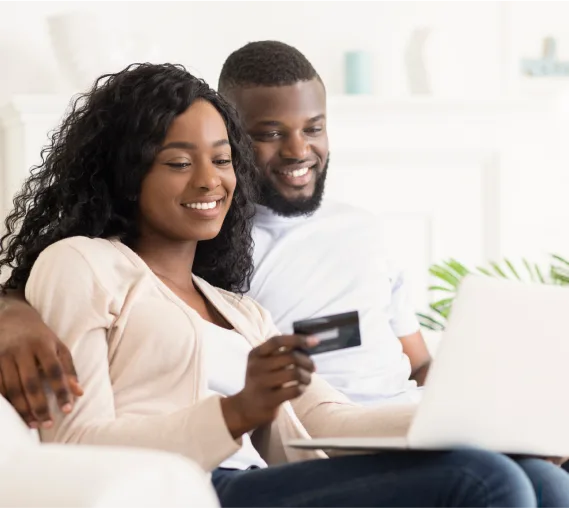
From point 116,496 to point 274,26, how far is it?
333 centimetres

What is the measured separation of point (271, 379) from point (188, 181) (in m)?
0.54

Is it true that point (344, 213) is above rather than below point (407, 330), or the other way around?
above

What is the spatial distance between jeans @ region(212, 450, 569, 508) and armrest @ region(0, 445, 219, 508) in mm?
496

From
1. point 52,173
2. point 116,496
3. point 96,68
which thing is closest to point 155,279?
point 52,173

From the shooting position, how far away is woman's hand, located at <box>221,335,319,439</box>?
153 centimetres

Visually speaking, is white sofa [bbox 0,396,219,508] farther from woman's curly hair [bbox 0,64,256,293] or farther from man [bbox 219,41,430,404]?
man [bbox 219,41,430,404]

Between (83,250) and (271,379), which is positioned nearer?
(271,379)

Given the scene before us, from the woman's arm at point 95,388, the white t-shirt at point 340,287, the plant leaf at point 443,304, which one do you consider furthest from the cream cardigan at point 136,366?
the plant leaf at point 443,304

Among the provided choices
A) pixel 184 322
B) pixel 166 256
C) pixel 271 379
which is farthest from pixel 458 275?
pixel 271 379

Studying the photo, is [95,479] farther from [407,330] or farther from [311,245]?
[407,330]

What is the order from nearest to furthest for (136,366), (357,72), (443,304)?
(136,366)
(443,304)
(357,72)

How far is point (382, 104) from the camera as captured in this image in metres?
4.14

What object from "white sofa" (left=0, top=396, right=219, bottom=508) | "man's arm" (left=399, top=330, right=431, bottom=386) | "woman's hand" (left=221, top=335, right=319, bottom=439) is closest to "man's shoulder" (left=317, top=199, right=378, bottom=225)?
"man's arm" (left=399, top=330, right=431, bottom=386)

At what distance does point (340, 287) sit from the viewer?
244cm
